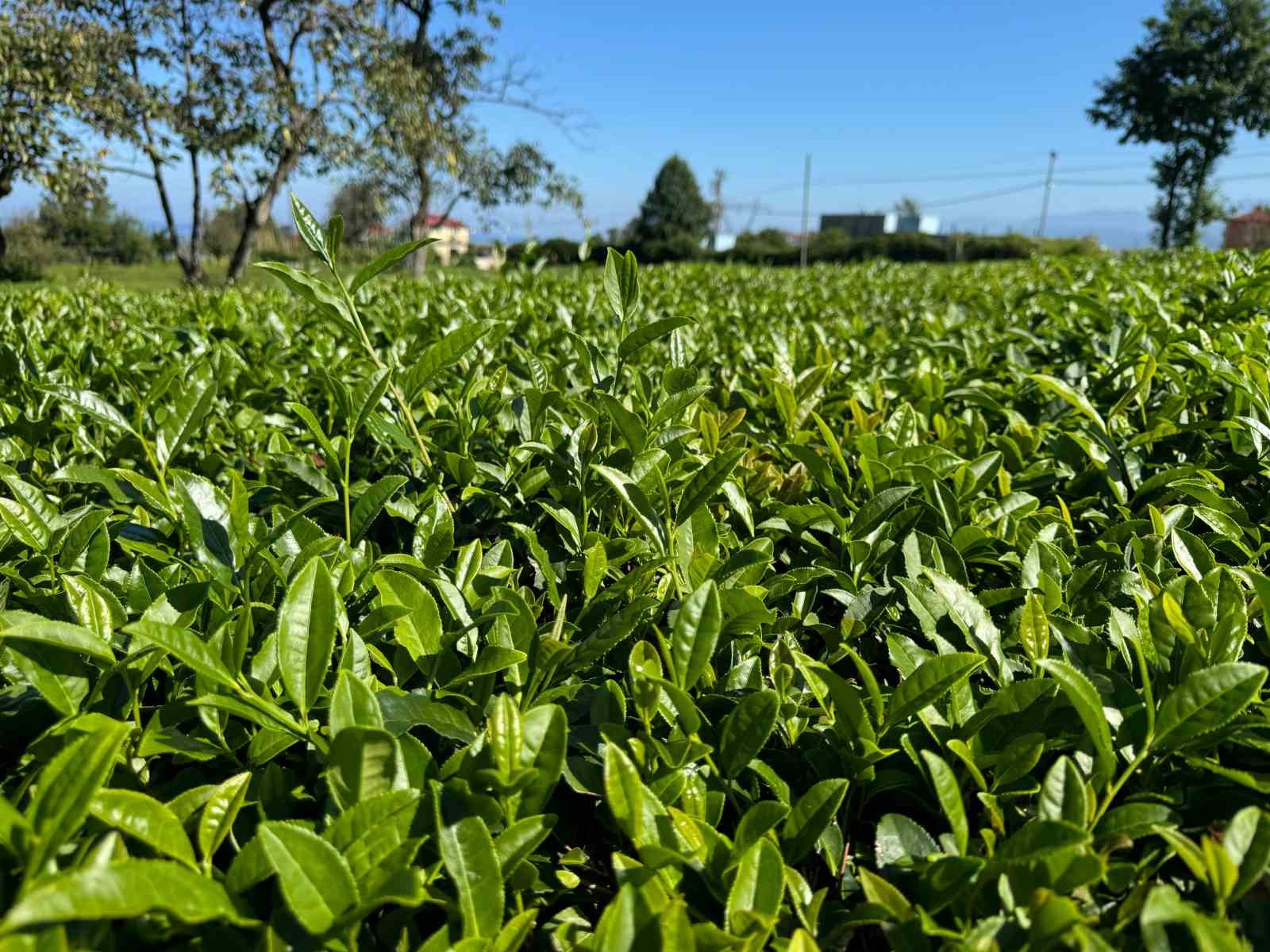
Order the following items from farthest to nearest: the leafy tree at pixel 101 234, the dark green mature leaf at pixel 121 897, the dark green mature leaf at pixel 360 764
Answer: the leafy tree at pixel 101 234 → the dark green mature leaf at pixel 360 764 → the dark green mature leaf at pixel 121 897

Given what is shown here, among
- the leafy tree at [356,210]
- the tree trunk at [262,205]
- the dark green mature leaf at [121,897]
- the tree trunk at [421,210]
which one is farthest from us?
the leafy tree at [356,210]

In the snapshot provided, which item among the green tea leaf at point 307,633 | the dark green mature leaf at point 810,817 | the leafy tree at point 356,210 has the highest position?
the leafy tree at point 356,210

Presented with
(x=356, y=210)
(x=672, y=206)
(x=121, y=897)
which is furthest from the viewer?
(x=672, y=206)

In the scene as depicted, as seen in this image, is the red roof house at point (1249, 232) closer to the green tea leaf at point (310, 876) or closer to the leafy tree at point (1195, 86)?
the leafy tree at point (1195, 86)

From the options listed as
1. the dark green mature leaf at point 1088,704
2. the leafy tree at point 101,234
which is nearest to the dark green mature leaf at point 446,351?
the dark green mature leaf at point 1088,704

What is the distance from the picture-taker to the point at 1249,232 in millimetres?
40062

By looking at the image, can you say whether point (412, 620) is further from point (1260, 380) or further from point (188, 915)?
point (1260, 380)

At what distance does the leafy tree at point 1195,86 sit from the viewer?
44.8 meters

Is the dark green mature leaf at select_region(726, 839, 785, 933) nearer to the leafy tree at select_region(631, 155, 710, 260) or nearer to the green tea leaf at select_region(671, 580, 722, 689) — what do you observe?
the green tea leaf at select_region(671, 580, 722, 689)

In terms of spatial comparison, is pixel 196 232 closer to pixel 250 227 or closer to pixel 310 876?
pixel 250 227

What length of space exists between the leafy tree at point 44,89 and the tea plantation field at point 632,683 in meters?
12.9

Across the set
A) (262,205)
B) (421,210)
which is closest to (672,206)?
(421,210)

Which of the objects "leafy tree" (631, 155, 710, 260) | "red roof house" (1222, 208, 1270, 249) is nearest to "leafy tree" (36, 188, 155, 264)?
"leafy tree" (631, 155, 710, 260)

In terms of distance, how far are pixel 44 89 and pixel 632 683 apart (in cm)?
1499
